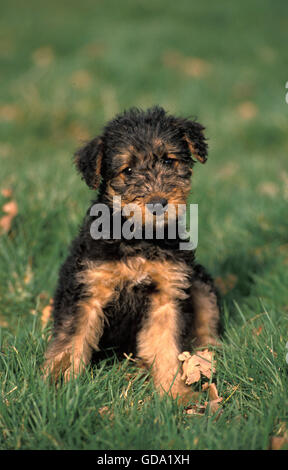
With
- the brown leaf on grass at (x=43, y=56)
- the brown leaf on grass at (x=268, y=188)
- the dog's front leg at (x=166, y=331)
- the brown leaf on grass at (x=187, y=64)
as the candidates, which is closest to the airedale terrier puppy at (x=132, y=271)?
the dog's front leg at (x=166, y=331)

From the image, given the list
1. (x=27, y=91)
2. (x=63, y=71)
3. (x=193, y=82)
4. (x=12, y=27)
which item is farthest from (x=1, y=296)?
(x=12, y=27)

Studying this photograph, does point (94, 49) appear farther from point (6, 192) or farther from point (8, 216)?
point (8, 216)

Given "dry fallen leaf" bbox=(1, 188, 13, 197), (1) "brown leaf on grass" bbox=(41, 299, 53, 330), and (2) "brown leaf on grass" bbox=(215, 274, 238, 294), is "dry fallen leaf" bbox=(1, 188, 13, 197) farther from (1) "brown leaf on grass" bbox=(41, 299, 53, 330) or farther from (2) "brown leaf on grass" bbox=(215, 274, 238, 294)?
(2) "brown leaf on grass" bbox=(215, 274, 238, 294)

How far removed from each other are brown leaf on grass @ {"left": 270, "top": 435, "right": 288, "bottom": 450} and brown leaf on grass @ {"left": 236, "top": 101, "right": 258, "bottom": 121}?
34.7 ft

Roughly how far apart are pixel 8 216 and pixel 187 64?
41.7ft

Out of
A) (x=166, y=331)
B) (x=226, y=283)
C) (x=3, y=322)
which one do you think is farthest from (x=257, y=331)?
(x=3, y=322)

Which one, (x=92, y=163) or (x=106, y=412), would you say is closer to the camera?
(x=106, y=412)

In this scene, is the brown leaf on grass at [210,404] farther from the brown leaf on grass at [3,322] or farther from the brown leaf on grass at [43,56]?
the brown leaf on grass at [43,56]

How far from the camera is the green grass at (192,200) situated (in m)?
2.86

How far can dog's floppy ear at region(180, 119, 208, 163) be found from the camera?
156 inches

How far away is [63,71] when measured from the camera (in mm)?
14266

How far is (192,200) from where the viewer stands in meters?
7.13

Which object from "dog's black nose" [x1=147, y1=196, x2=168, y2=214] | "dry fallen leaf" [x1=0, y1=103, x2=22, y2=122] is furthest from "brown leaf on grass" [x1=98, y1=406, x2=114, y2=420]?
"dry fallen leaf" [x1=0, y1=103, x2=22, y2=122]
